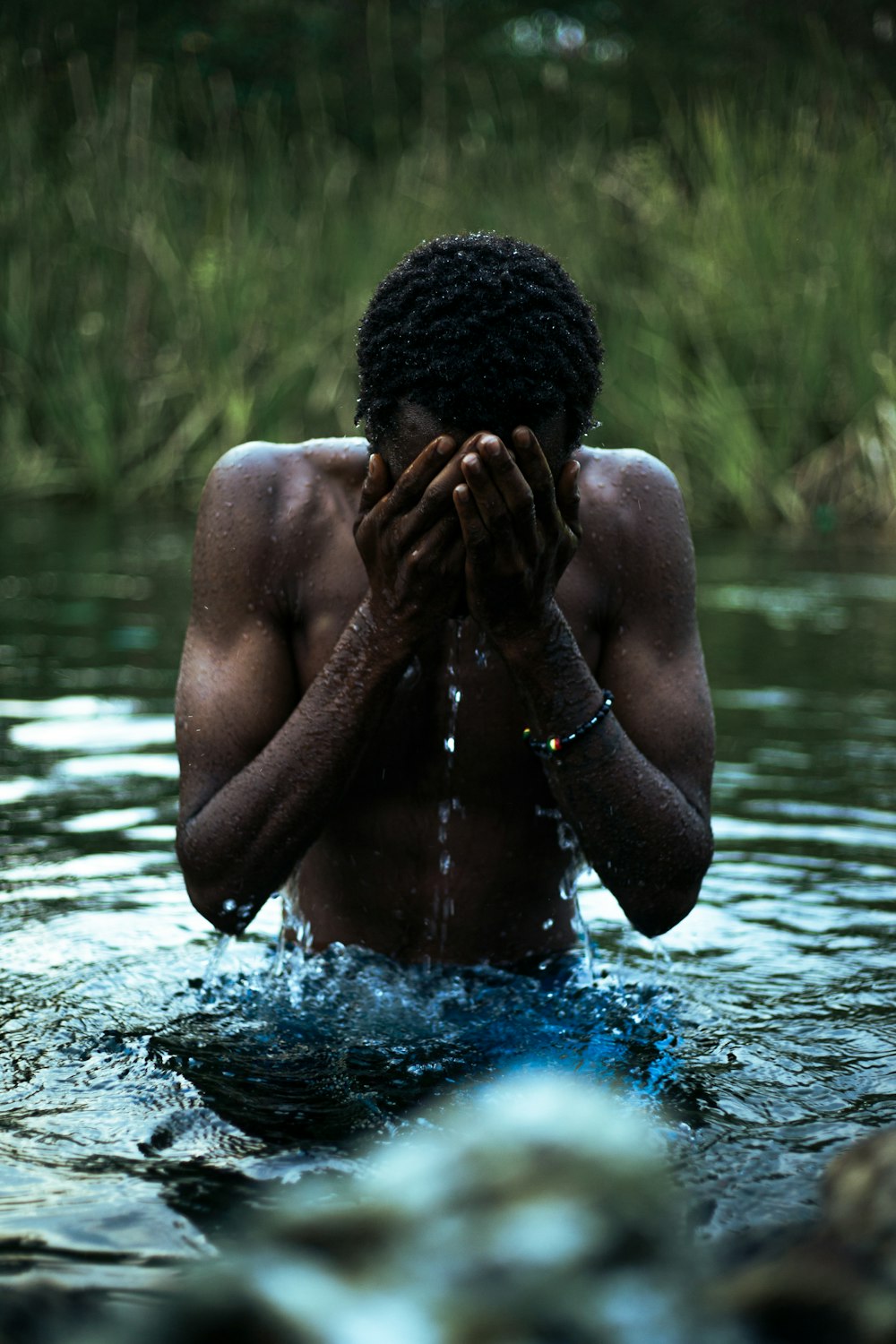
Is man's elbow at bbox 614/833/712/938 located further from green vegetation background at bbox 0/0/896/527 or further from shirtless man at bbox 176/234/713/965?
green vegetation background at bbox 0/0/896/527

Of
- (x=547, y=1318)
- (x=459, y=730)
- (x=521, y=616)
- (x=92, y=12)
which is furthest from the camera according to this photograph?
(x=92, y=12)

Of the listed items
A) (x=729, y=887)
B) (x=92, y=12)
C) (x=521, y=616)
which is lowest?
(x=729, y=887)

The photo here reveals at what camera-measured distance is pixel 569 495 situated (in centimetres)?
243

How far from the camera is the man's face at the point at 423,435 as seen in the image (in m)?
2.39

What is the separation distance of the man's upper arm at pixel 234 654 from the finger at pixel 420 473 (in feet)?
1.60

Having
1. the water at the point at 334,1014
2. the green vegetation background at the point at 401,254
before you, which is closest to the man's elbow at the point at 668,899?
the water at the point at 334,1014

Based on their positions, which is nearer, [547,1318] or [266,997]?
[547,1318]

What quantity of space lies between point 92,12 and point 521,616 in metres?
16.0

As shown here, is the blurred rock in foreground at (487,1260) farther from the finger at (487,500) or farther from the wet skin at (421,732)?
the wet skin at (421,732)

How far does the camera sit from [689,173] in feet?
33.9

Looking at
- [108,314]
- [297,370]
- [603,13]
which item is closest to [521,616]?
[297,370]

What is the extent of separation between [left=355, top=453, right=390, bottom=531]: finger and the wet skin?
0.14 meters

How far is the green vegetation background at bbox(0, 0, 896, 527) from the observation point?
9.12 metres

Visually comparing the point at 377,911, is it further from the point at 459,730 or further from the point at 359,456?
the point at 359,456
